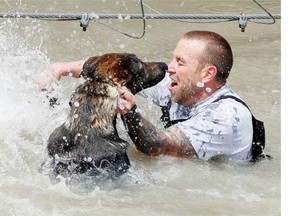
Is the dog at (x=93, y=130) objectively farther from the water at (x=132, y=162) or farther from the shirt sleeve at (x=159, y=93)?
the shirt sleeve at (x=159, y=93)

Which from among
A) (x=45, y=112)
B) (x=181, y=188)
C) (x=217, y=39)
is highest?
(x=217, y=39)

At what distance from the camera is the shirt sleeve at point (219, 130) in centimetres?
525

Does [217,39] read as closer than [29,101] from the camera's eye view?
Yes

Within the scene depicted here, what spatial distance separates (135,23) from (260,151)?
4.32 meters

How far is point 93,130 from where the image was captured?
185 inches

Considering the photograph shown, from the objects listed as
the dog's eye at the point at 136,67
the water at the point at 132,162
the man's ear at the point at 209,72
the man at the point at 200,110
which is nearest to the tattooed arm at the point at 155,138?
the man at the point at 200,110

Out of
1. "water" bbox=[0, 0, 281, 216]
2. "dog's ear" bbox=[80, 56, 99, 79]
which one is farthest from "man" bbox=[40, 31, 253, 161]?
"dog's ear" bbox=[80, 56, 99, 79]

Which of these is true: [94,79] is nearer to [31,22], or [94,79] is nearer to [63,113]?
[63,113]

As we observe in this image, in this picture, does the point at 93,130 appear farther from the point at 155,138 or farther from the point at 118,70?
the point at 155,138

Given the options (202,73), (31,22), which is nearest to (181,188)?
(202,73)

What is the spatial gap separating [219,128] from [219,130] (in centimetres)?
1

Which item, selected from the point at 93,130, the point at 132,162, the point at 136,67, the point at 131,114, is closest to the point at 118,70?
the point at 136,67

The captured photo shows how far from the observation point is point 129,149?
533 cm

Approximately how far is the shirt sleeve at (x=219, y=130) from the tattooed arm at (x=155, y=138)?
0.05 meters
